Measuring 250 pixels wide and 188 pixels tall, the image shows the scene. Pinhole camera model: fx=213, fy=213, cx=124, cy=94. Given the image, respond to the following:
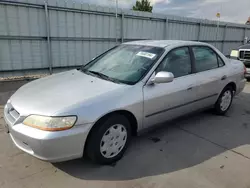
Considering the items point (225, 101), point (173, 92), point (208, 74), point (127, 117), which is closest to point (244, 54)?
point (225, 101)

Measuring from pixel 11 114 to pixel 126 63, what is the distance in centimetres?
174

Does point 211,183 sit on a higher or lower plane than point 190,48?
lower

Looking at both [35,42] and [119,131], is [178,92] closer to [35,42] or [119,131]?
[119,131]

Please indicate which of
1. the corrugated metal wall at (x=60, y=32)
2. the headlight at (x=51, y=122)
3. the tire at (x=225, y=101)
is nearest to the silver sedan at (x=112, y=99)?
the headlight at (x=51, y=122)

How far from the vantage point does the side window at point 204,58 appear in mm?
3836

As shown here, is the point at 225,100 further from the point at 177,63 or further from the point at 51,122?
the point at 51,122

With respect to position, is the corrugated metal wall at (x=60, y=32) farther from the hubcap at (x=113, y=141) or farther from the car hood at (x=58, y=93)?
the hubcap at (x=113, y=141)

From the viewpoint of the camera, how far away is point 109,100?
2578 millimetres

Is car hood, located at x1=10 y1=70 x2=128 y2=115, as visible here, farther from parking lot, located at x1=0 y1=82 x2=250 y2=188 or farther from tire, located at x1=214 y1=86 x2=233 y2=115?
tire, located at x1=214 y1=86 x2=233 y2=115

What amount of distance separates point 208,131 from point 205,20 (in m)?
9.08

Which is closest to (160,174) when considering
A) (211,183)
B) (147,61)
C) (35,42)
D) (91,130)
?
(211,183)

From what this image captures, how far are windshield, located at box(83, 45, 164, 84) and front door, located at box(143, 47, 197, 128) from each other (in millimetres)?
190

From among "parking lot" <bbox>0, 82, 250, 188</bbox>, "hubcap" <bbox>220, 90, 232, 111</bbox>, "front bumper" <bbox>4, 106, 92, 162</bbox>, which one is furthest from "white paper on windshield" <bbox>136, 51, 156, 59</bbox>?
"hubcap" <bbox>220, 90, 232, 111</bbox>

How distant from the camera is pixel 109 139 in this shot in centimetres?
269
